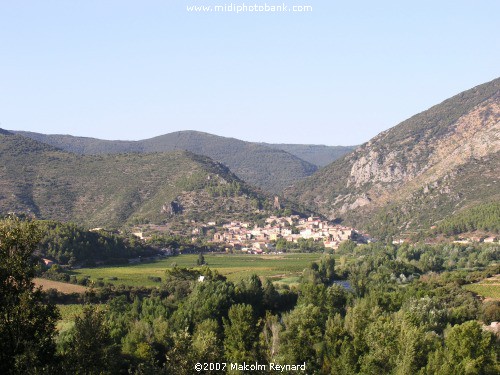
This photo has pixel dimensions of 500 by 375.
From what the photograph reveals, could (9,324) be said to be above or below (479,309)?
above

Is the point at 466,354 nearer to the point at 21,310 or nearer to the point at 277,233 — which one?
the point at 21,310

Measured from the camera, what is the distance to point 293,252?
12988 cm

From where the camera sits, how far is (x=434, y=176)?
538 feet

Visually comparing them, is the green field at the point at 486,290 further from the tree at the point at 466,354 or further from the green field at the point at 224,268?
the tree at the point at 466,354

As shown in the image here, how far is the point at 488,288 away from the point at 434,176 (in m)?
98.8

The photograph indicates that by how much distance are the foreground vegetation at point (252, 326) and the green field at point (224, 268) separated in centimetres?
536

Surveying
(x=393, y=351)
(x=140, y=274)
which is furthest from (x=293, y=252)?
(x=393, y=351)

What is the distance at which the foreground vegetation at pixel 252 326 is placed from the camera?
23.5 meters

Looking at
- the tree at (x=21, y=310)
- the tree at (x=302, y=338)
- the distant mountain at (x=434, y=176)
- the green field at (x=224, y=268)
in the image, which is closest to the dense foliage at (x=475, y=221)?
the distant mountain at (x=434, y=176)

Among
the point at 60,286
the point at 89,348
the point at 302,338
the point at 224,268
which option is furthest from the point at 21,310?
the point at 224,268

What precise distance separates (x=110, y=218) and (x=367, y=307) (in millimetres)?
108198

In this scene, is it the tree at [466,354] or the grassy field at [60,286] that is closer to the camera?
the tree at [466,354]

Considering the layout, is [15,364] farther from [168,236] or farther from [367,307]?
[168,236]

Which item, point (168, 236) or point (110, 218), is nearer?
point (168, 236)
